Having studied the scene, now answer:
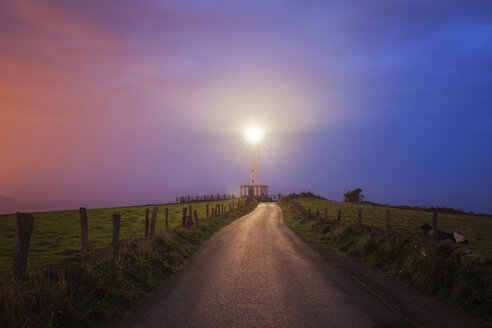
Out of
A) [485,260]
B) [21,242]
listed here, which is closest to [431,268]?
[485,260]

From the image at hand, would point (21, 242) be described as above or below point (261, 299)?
above

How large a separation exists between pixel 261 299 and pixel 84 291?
4501 mm

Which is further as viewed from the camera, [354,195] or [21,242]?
[354,195]

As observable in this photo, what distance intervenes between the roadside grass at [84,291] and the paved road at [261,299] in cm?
62

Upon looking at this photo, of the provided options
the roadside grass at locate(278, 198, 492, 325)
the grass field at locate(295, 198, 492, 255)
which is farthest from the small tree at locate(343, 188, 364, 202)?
the roadside grass at locate(278, 198, 492, 325)

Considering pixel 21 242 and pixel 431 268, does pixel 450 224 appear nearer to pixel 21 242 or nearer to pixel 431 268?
pixel 431 268

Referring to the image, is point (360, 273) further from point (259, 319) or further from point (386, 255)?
point (259, 319)

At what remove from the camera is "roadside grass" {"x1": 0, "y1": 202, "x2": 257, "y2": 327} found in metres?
Result: 6.37

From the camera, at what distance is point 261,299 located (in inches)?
334

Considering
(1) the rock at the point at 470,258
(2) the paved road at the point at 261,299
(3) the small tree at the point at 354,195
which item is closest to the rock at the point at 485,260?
(1) the rock at the point at 470,258

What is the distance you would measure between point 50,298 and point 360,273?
1055 centimetres

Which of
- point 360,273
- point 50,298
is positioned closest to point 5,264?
point 50,298

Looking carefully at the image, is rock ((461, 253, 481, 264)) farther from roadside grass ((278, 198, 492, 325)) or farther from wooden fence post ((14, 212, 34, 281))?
wooden fence post ((14, 212, 34, 281))

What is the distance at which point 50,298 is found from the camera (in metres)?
6.84
